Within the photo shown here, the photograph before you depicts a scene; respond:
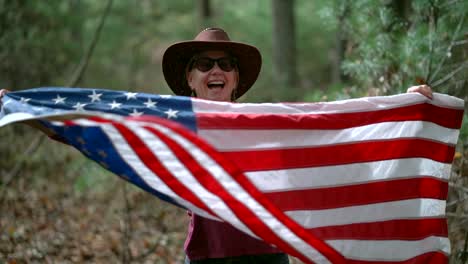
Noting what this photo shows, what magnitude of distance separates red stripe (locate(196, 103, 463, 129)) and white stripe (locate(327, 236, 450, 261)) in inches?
25.7

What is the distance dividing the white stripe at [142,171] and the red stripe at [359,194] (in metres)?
0.46

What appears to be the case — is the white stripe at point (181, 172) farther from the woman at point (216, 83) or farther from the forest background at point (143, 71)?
the forest background at point (143, 71)

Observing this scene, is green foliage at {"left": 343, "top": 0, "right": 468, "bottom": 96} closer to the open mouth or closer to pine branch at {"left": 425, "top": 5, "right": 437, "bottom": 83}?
pine branch at {"left": 425, "top": 5, "right": 437, "bottom": 83}

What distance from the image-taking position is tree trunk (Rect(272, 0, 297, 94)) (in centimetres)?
1184

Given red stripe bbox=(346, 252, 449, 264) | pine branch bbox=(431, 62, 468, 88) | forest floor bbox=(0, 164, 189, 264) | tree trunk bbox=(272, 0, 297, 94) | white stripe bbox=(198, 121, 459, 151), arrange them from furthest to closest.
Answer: tree trunk bbox=(272, 0, 297, 94)
forest floor bbox=(0, 164, 189, 264)
pine branch bbox=(431, 62, 468, 88)
red stripe bbox=(346, 252, 449, 264)
white stripe bbox=(198, 121, 459, 151)

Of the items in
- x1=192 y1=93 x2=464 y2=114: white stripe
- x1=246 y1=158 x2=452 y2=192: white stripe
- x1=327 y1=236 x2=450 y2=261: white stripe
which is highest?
x1=192 y1=93 x2=464 y2=114: white stripe

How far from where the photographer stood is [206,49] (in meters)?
3.71

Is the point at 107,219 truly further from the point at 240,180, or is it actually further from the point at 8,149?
the point at 240,180

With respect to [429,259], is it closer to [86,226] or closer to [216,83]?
[216,83]

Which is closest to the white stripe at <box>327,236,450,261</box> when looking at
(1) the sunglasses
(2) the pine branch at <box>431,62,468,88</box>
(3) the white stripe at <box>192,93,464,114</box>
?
(3) the white stripe at <box>192,93,464,114</box>

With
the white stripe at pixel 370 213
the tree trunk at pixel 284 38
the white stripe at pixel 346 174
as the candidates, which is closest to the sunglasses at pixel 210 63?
the white stripe at pixel 346 174

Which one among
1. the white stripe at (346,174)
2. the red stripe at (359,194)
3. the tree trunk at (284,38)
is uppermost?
the tree trunk at (284,38)

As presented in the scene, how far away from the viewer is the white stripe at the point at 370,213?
127 inches

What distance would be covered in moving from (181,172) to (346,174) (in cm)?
95
